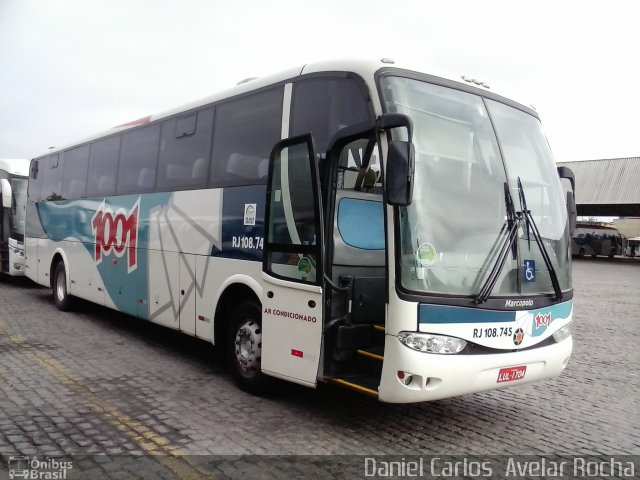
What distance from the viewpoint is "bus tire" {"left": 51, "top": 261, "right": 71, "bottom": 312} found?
11.2m

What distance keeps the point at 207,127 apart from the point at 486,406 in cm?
446

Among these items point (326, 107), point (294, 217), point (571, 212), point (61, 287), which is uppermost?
point (326, 107)

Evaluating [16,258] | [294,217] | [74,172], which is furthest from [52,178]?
[294,217]

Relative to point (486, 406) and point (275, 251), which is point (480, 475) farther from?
point (275, 251)

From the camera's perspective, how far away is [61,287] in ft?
37.5

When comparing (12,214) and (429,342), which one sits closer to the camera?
(429,342)

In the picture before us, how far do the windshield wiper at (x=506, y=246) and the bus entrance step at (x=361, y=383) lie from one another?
106 cm

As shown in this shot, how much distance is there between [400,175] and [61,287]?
362 inches

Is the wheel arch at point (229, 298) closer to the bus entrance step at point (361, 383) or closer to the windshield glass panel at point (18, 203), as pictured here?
the bus entrance step at point (361, 383)

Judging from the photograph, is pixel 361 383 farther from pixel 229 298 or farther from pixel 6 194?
pixel 6 194

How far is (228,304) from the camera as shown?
6527mm

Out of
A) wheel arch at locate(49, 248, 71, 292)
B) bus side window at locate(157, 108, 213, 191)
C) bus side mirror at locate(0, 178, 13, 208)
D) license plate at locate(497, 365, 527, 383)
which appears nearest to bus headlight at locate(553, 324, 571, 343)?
license plate at locate(497, 365, 527, 383)

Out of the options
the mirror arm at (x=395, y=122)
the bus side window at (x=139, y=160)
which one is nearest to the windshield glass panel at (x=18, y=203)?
the bus side window at (x=139, y=160)

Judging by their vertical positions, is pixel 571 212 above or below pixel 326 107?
below
